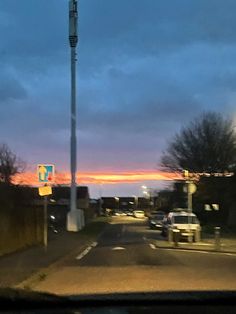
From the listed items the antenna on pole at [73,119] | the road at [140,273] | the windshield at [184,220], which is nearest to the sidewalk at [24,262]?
the road at [140,273]

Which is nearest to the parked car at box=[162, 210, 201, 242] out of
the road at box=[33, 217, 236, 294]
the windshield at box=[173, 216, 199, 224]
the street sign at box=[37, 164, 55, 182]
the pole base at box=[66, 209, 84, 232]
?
the windshield at box=[173, 216, 199, 224]

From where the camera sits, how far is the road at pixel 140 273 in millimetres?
14523

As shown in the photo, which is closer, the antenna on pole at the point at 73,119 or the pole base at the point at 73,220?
the antenna on pole at the point at 73,119

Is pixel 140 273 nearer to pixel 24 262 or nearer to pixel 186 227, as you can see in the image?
pixel 24 262

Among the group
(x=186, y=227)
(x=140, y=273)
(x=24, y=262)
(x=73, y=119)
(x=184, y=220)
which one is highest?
(x=73, y=119)

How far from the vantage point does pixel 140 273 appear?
17844 millimetres

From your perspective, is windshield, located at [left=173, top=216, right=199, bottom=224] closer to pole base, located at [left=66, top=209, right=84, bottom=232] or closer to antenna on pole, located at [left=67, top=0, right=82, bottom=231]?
antenna on pole, located at [left=67, top=0, right=82, bottom=231]

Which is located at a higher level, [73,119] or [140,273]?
[73,119]

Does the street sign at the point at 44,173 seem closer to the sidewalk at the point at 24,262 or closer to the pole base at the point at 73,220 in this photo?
the sidewalk at the point at 24,262

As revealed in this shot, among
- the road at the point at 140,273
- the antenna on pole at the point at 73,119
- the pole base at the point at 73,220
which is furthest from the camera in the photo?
the pole base at the point at 73,220

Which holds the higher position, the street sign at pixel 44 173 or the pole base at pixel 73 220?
the street sign at pixel 44 173

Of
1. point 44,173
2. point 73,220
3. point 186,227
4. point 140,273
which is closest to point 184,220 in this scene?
point 186,227

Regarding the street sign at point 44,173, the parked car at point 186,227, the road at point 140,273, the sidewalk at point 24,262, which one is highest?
the street sign at point 44,173

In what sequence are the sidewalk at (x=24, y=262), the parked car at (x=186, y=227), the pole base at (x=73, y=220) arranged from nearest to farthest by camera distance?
the sidewalk at (x=24, y=262) → the parked car at (x=186, y=227) → the pole base at (x=73, y=220)
